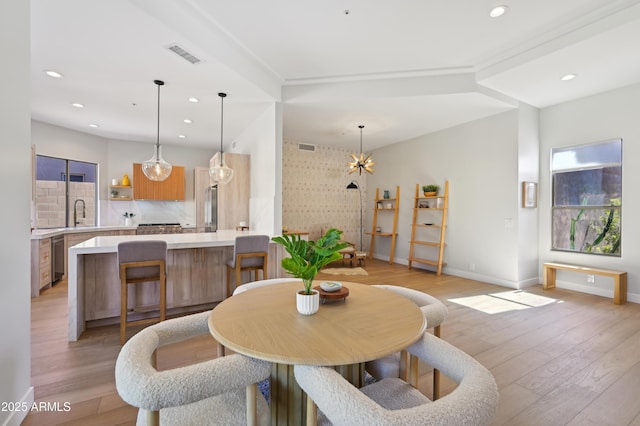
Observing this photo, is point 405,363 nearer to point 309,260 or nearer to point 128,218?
point 309,260

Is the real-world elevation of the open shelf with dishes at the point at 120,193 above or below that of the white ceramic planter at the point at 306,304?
above

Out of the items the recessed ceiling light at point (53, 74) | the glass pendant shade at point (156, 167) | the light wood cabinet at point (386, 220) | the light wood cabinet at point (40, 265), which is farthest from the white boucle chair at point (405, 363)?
the light wood cabinet at point (386, 220)

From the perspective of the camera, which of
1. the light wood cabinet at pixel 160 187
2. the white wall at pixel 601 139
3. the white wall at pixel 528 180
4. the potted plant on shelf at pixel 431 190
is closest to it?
the white wall at pixel 601 139

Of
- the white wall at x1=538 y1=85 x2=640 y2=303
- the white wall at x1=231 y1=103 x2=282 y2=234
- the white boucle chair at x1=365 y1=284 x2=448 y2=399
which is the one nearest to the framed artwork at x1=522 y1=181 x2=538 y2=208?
the white wall at x1=538 y1=85 x2=640 y2=303

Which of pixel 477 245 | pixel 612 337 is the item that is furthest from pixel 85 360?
pixel 477 245

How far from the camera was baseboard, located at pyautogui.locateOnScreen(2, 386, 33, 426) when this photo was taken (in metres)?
1.60

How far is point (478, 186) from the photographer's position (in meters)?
5.32

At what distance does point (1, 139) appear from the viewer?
1.56 metres

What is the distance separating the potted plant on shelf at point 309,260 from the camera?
1.51 m

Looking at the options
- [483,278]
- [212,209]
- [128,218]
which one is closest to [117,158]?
[128,218]

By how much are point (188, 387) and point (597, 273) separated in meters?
5.50

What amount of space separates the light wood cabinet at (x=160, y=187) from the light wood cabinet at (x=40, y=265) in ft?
7.45

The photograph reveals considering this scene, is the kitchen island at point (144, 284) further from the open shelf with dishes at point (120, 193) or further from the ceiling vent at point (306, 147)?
the ceiling vent at point (306, 147)

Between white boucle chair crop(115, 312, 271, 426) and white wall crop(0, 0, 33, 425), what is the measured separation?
1012 mm
